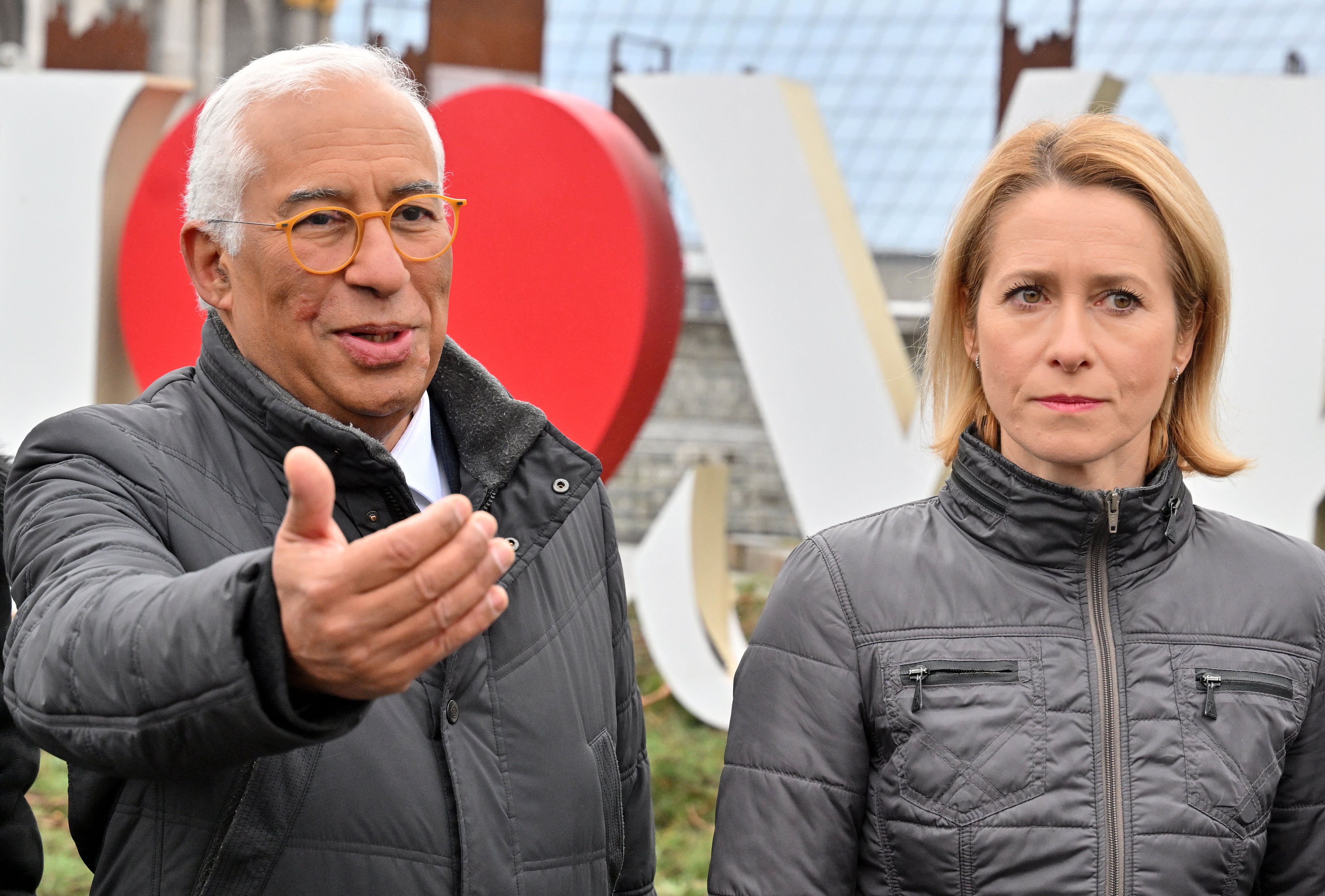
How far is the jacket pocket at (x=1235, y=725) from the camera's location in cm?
175

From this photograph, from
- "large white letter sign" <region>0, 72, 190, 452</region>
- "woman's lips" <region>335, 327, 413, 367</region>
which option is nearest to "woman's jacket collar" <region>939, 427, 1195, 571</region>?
"woman's lips" <region>335, 327, 413, 367</region>

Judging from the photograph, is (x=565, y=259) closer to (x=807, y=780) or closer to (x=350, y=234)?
(x=350, y=234)

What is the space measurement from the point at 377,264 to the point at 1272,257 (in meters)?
4.46

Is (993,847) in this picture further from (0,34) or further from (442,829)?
(0,34)

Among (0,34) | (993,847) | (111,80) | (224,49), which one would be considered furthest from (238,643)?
(224,49)

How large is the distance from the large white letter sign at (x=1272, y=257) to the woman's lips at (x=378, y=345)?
13.8 ft

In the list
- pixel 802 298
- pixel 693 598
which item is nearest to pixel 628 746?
pixel 802 298

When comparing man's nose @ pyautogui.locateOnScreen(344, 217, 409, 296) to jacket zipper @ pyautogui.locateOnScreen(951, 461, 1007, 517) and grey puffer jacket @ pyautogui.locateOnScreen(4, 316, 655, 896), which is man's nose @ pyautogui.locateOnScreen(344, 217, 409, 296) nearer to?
grey puffer jacket @ pyautogui.locateOnScreen(4, 316, 655, 896)

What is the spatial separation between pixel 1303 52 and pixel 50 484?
28.7 meters

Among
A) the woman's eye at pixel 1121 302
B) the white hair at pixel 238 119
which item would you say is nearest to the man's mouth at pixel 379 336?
the white hair at pixel 238 119

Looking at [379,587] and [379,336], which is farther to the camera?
[379,336]

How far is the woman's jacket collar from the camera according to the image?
1827 millimetres

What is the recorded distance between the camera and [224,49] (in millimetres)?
22312

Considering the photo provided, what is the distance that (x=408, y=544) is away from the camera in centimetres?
115
